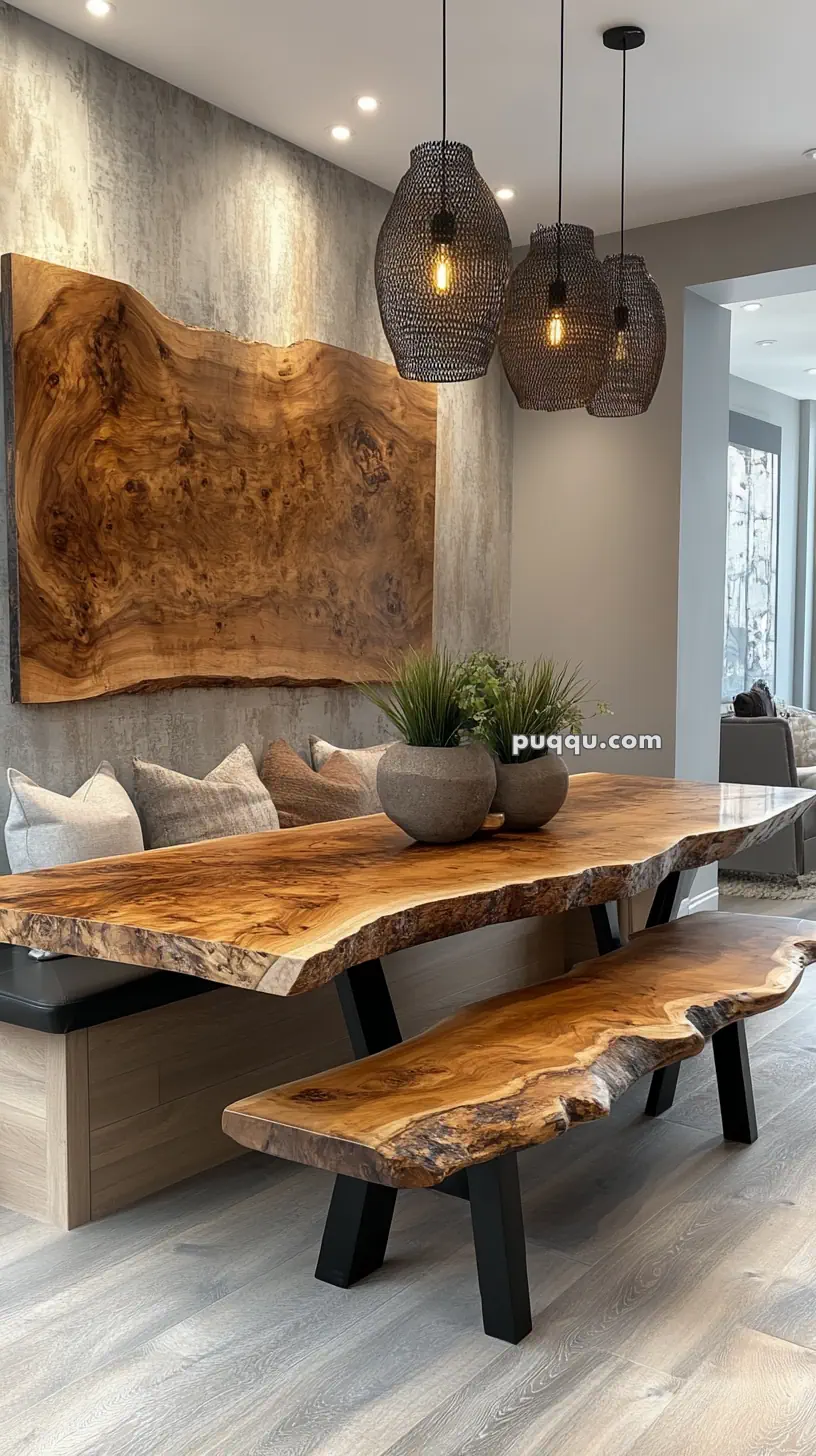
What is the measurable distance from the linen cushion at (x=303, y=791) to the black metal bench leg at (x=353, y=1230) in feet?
6.18

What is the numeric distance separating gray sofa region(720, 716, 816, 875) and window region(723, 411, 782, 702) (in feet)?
6.45

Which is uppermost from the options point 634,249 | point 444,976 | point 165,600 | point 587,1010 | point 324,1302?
point 634,249

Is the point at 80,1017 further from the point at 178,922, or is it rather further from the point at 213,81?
the point at 213,81

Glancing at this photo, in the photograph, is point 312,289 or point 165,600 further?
point 312,289

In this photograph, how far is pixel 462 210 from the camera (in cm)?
249

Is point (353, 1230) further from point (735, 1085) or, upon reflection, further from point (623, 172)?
point (623, 172)

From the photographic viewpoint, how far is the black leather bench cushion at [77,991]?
7.49ft

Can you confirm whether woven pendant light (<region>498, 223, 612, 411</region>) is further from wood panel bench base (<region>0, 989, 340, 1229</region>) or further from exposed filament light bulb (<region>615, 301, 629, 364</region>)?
wood panel bench base (<region>0, 989, 340, 1229</region>)

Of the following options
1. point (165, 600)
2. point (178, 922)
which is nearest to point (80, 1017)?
point (178, 922)

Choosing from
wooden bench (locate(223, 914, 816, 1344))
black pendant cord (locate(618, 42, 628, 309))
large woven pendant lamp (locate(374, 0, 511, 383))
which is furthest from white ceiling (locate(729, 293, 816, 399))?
wooden bench (locate(223, 914, 816, 1344))

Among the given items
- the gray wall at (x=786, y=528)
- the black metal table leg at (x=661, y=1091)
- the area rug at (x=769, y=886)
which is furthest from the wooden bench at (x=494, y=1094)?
the gray wall at (x=786, y=528)

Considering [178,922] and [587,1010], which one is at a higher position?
[178,922]

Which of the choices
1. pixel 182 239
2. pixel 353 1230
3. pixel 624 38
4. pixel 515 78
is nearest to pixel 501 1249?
pixel 353 1230

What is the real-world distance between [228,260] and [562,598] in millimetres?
2099
